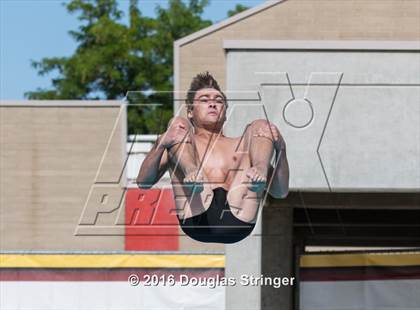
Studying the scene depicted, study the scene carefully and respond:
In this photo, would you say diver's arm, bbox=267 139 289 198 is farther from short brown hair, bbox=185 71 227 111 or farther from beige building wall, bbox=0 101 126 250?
beige building wall, bbox=0 101 126 250

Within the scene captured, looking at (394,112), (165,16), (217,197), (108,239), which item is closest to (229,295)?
(217,197)

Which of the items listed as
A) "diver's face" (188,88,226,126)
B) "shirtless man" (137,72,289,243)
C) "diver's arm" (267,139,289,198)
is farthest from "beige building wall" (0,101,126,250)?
"diver's arm" (267,139,289,198)

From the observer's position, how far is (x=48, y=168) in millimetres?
23391

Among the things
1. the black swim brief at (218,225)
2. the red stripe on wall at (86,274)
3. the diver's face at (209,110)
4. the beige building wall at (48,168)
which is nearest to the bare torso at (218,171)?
the black swim brief at (218,225)

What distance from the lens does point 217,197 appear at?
1430cm

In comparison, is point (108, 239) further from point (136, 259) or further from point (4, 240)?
point (136, 259)

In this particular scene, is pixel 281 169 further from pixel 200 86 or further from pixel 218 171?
pixel 200 86

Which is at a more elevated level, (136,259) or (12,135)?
(12,135)

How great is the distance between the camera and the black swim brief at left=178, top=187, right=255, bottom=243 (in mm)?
14508

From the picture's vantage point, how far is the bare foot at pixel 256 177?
14.2 metres

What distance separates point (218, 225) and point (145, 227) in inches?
327

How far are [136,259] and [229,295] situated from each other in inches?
93.2

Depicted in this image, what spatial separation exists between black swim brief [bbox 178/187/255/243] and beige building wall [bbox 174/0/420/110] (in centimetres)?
790

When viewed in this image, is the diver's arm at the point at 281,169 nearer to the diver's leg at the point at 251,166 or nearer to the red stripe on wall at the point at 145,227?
the diver's leg at the point at 251,166
